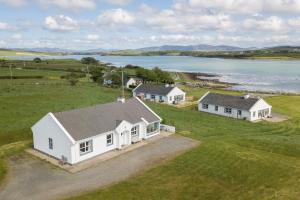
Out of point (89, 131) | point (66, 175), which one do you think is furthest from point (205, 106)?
point (66, 175)

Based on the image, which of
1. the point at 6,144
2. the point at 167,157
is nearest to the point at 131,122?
the point at 167,157

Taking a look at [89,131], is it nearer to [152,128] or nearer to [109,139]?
[109,139]

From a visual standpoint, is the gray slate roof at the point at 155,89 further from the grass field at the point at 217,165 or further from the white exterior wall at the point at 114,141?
the white exterior wall at the point at 114,141

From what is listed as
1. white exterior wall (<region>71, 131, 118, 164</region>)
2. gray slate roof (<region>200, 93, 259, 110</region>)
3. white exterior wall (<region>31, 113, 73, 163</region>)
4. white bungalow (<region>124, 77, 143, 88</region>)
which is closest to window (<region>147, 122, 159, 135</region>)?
white exterior wall (<region>71, 131, 118, 164</region>)

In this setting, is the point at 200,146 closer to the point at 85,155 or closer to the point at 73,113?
the point at 85,155

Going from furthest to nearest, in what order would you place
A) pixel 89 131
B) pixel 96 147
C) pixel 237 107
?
pixel 237 107
pixel 96 147
pixel 89 131

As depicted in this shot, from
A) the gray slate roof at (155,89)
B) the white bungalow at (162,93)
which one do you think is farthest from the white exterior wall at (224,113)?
the gray slate roof at (155,89)
